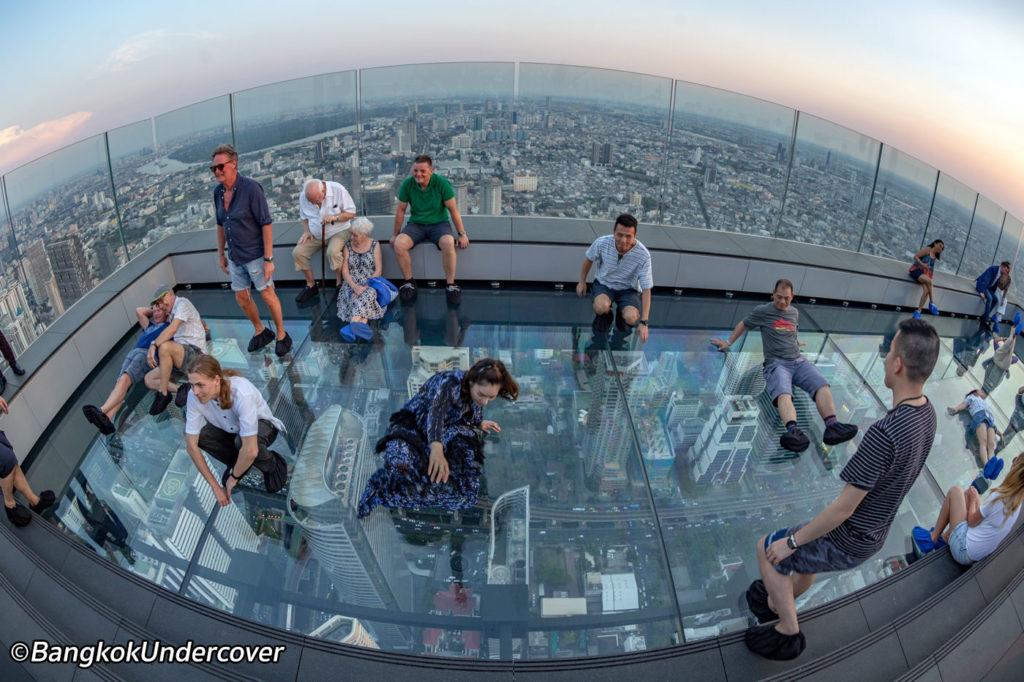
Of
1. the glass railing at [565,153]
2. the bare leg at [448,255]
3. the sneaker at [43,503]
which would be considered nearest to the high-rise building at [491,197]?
the glass railing at [565,153]

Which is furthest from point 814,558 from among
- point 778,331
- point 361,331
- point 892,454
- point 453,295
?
point 453,295

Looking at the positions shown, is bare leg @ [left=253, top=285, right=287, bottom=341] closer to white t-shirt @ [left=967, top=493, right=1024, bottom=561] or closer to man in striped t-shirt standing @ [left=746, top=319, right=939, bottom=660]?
man in striped t-shirt standing @ [left=746, top=319, right=939, bottom=660]

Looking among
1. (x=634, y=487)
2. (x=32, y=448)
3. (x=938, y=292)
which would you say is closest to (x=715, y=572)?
(x=634, y=487)

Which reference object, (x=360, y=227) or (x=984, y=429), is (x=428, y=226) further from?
(x=984, y=429)

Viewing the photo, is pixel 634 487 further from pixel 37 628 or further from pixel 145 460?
pixel 145 460

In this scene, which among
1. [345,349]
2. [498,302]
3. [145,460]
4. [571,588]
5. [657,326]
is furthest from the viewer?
[498,302]

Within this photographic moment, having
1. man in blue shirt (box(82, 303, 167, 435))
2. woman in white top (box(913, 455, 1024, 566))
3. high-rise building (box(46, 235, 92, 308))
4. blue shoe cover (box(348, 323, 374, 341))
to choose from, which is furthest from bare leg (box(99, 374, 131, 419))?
woman in white top (box(913, 455, 1024, 566))
